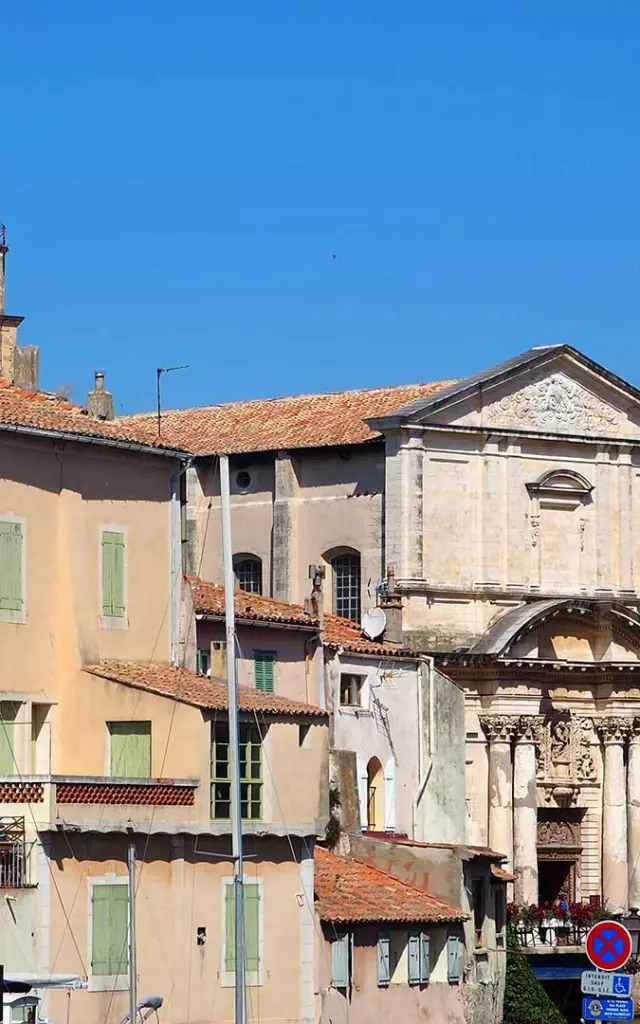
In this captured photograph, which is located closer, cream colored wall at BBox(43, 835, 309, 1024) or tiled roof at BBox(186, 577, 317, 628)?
cream colored wall at BBox(43, 835, 309, 1024)

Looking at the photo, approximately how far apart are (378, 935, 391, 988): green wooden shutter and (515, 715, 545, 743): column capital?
1932 cm

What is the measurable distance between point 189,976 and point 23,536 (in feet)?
24.0

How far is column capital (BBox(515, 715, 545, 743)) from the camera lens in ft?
223

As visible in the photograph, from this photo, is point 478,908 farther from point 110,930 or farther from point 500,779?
point 110,930

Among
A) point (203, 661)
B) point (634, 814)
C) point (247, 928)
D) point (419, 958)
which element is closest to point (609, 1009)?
point (247, 928)

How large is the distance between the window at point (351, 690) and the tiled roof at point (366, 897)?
5.51m

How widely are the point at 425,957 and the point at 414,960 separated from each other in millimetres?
399

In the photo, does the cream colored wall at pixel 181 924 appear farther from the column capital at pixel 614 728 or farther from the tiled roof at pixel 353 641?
the column capital at pixel 614 728

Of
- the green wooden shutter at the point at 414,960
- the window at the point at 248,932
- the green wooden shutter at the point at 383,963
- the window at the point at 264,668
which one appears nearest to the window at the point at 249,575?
the window at the point at 264,668

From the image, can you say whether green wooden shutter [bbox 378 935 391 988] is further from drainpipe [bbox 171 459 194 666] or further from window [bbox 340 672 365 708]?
window [bbox 340 672 365 708]

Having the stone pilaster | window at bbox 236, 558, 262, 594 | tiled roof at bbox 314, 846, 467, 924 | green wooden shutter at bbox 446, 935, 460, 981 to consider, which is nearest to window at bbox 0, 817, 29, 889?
tiled roof at bbox 314, 846, 467, 924

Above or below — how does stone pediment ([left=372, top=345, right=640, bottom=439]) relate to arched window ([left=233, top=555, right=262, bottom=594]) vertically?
above

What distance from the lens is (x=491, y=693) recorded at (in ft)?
221

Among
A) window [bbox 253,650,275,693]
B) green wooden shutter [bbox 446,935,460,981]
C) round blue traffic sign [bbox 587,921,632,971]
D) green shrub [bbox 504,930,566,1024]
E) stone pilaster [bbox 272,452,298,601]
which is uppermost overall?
stone pilaster [bbox 272,452,298,601]
